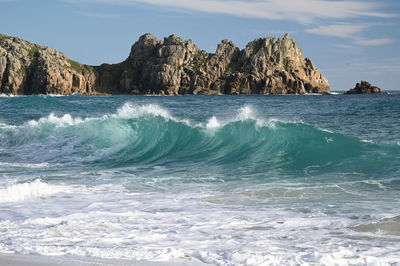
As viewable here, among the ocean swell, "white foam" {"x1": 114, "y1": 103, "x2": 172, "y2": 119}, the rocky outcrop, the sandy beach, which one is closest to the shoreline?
the sandy beach

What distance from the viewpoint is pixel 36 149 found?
18.0 metres

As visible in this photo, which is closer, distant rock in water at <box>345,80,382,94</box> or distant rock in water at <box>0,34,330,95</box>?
distant rock in water at <box>0,34,330,95</box>

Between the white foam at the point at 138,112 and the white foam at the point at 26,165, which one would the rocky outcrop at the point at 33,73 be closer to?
the white foam at the point at 138,112

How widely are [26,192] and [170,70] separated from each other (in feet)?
450

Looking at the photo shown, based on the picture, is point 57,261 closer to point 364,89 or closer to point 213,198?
point 213,198

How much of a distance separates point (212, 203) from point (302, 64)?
164m

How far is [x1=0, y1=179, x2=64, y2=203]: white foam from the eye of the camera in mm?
8469

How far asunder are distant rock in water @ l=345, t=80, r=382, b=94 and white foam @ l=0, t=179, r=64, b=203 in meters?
137

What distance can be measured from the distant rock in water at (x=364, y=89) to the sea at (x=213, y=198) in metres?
125

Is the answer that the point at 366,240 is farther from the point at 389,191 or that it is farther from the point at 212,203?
the point at 389,191

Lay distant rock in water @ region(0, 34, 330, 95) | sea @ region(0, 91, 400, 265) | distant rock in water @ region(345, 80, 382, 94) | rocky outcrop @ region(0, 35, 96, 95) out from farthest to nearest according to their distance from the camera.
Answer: distant rock in water @ region(345, 80, 382, 94), distant rock in water @ region(0, 34, 330, 95), rocky outcrop @ region(0, 35, 96, 95), sea @ region(0, 91, 400, 265)

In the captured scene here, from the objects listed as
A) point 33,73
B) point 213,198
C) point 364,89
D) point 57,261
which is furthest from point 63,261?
point 364,89

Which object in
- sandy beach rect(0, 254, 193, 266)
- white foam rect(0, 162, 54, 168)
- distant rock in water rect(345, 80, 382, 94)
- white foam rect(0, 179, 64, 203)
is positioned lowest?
white foam rect(0, 162, 54, 168)

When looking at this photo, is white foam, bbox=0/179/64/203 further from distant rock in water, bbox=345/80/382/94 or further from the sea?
distant rock in water, bbox=345/80/382/94
